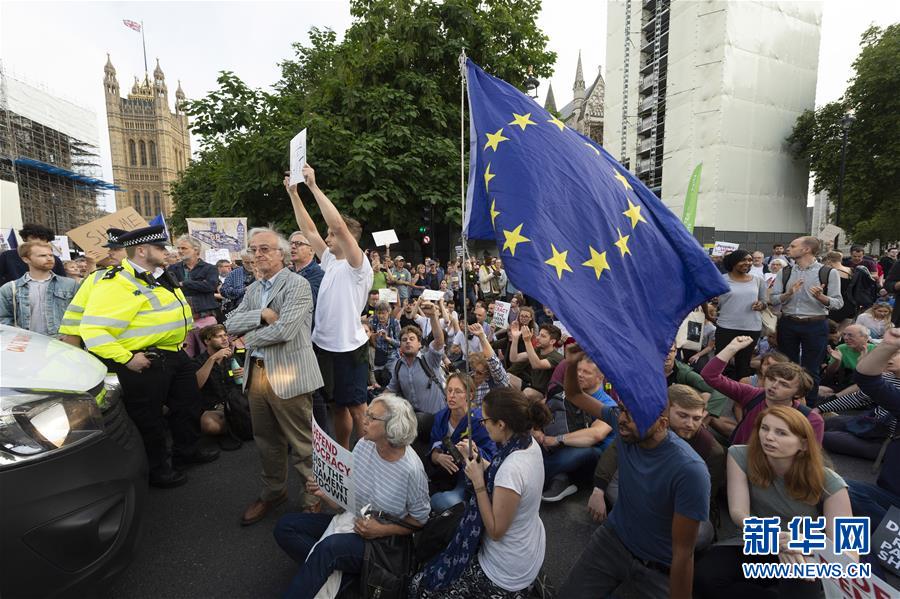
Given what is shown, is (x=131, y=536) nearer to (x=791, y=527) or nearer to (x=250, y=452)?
(x=250, y=452)

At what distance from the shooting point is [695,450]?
334 cm

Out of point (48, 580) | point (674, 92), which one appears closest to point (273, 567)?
point (48, 580)

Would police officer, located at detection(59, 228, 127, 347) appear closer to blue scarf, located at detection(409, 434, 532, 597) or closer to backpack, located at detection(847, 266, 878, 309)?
blue scarf, located at detection(409, 434, 532, 597)

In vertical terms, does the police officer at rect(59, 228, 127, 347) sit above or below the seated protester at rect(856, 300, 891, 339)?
above

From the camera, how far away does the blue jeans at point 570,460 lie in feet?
13.3

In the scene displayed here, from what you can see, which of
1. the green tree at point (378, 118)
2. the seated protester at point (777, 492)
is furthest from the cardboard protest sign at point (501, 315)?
the green tree at point (378, 118)

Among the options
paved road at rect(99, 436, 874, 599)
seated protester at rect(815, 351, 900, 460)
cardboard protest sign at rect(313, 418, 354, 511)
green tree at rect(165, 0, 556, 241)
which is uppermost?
green tree at rect(165, 0, 556, 241)

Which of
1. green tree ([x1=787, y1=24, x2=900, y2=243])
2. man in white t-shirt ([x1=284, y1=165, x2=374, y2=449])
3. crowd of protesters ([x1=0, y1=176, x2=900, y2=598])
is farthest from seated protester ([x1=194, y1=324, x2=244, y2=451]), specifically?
green tree ([x1=787, y1=24, x2=900, y2=243])

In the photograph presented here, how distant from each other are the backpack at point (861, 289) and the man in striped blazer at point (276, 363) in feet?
29.4

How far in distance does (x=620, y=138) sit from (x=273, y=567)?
3763cm

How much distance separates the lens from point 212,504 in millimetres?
3795

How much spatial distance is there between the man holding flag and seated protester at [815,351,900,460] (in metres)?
3.41

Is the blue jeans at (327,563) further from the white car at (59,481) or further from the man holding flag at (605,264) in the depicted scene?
the man holding flag at (605,264)

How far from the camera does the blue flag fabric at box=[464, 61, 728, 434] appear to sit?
2.08 m
